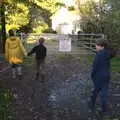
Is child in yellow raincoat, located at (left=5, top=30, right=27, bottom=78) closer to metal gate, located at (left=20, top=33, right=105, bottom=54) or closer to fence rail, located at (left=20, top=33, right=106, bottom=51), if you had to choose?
metal gate, located at (left=20, top=33, right=105, bottom=54)

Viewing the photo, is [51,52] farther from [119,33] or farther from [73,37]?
[119,33]

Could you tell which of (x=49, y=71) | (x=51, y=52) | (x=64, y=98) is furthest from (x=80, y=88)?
(x=51, y=52)

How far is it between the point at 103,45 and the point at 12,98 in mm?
2962

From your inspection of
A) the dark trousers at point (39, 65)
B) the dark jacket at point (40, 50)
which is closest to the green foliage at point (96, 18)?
the dark trousers at point (39, 65)

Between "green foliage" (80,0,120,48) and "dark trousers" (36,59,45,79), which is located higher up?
"green foliage" (80,0,120,48)

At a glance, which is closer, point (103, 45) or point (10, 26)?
point (103, 45)

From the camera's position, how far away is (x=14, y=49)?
14.7 m

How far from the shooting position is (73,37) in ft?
111

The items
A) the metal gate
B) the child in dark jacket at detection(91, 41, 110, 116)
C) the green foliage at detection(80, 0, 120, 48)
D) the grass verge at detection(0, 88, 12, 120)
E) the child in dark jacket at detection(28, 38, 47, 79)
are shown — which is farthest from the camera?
the metal gate

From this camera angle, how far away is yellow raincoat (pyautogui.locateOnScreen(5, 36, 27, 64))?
48.2 ft

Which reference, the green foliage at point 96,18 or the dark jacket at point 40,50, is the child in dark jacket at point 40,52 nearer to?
the dark jacket at point 40,50

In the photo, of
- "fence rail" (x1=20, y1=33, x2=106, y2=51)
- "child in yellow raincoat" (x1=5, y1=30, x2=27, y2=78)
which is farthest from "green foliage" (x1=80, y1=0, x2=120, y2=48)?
"child in yellow raincoat" (x1=5, y1=30, x2=27, y2=78)

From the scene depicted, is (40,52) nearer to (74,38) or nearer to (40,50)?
(40,50)

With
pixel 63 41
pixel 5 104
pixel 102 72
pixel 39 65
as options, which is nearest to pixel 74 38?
pixel 63 41
